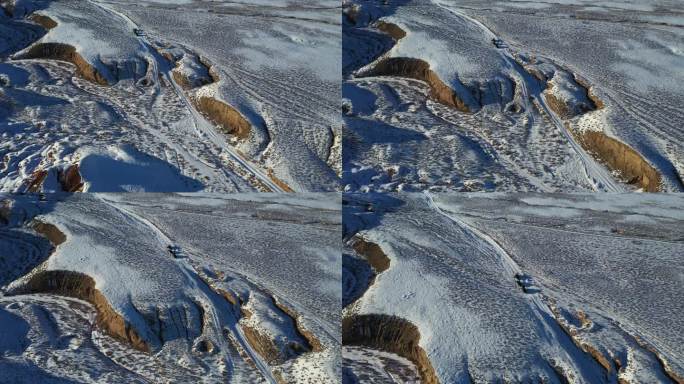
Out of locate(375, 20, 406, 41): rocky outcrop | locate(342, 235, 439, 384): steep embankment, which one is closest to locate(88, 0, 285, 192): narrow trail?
locate(342, 235, 439, 384): steep embankment

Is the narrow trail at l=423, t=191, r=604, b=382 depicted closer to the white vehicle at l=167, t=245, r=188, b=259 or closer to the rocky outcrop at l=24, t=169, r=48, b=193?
the white vehicle at l=167, t=245, r=188, b=259

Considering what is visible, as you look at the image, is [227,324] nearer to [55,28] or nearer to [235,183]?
[235,183]

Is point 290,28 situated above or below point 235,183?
above

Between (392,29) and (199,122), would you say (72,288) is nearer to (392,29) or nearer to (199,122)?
(199,122)

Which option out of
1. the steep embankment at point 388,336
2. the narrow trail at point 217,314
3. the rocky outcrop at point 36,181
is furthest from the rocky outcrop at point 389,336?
the rocky outcrop at point 36,181

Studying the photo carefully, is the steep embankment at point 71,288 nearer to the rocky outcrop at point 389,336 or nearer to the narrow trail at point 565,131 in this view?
the rocky outcrop at point 389,336

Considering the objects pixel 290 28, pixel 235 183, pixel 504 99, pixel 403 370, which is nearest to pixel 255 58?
pixel 290 28
